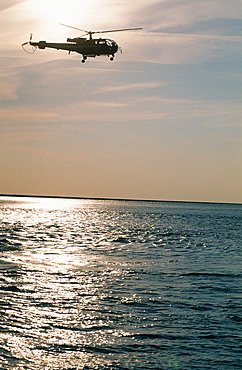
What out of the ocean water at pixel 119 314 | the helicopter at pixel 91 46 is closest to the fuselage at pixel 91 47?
the helicopter at pixel 91 46

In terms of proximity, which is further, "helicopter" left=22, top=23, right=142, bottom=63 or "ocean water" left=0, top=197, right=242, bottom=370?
"helicopter" left=22, top=23, right=142, bottom=63

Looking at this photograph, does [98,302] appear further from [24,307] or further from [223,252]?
[223,252]

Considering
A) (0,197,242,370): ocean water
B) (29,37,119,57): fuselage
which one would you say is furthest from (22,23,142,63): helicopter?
(0,197,242,370): ocean water

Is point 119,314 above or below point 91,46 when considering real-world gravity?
below

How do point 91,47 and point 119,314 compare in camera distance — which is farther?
point 91,47

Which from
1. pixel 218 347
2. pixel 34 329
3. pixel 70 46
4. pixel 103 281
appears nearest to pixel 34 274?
pixel 103 281

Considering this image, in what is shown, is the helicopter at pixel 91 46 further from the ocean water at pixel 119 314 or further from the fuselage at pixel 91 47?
the ocean water at pixel 119 314

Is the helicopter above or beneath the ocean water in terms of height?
above

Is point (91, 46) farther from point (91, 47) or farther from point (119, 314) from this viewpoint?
point (119, 314)

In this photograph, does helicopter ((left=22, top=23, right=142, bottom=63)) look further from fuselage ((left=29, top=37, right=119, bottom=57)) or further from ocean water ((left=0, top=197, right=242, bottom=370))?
ocean water ((left=0, top=197, right=242, bottom=370))

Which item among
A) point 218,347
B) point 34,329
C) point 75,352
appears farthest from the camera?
point 34,329

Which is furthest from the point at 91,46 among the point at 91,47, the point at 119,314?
the point at 119,314

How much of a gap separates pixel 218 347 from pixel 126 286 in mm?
10490

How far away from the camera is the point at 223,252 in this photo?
45.7 meters
